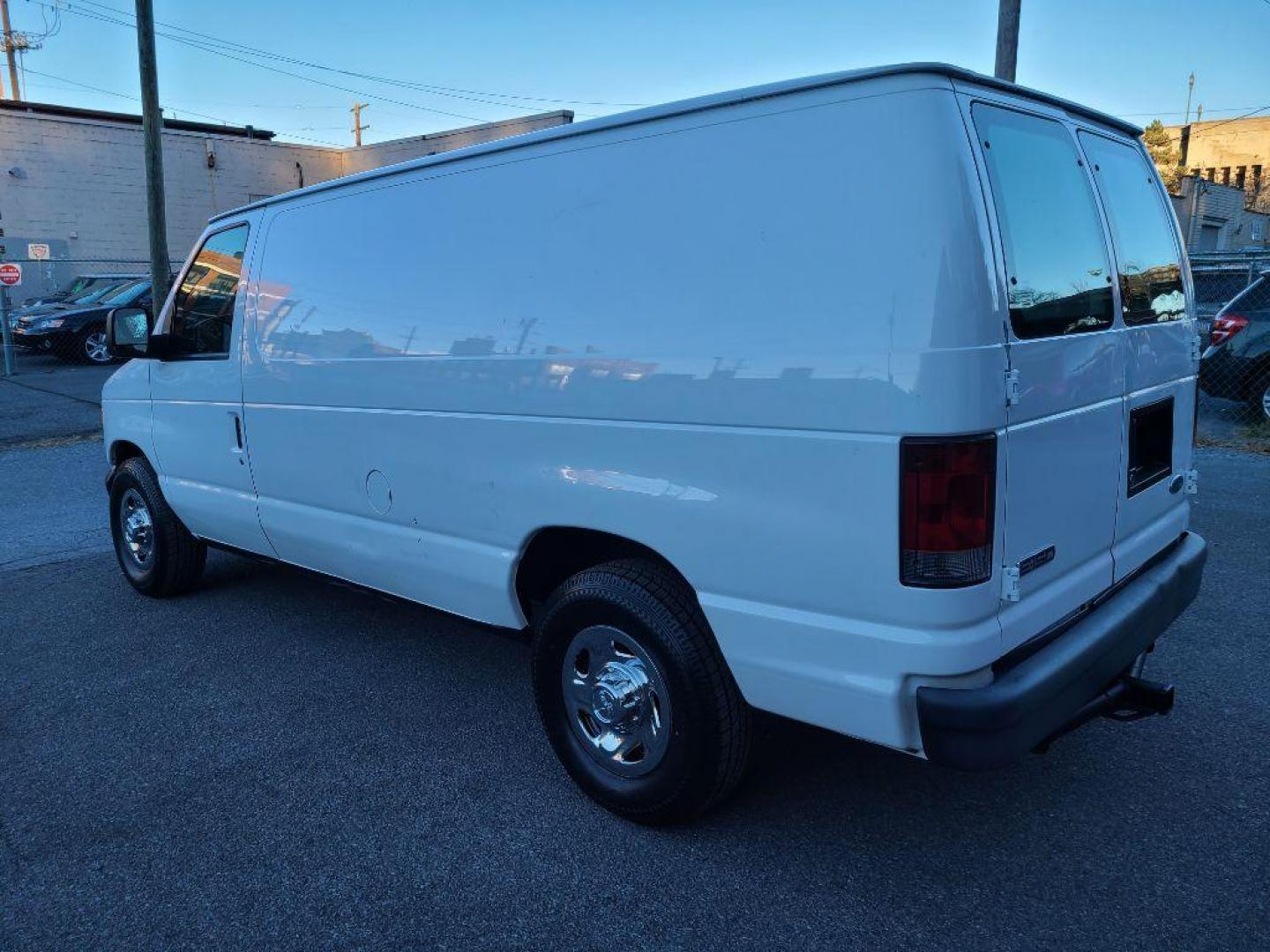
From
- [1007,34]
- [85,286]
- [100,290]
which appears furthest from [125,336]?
[85,286]

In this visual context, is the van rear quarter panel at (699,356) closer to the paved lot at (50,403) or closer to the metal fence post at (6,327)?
the paved lot at (50,403)

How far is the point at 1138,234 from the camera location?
317 centimetres

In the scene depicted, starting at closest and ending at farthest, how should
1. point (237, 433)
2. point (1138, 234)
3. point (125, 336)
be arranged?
point (1138, 234), point (237, 433), point (125, 336)

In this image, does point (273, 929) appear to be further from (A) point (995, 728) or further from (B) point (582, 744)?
(A) point (995, 728)

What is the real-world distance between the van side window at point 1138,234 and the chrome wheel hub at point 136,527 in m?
4.98

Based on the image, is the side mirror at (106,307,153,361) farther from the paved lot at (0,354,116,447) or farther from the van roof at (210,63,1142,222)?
the paved lot at (0,354,116,447)

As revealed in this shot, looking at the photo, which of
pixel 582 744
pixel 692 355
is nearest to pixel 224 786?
pixel 582 744

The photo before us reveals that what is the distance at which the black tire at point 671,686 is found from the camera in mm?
2770

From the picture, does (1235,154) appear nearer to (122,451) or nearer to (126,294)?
(126,294)

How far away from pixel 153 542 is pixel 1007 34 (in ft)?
33.0

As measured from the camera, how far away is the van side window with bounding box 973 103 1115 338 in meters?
2.44

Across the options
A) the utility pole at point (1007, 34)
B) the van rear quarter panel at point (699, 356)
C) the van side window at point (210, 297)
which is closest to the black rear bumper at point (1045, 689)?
the van rear quarter panel at point (699, 356)

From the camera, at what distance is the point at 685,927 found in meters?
2.56

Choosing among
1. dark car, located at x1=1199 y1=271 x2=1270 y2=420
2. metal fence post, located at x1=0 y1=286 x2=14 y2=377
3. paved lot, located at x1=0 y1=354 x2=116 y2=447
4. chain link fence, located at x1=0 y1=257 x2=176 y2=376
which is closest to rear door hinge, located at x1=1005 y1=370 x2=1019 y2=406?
dark car, located at x1=1199 y1=271 x2=1270 y2=420
